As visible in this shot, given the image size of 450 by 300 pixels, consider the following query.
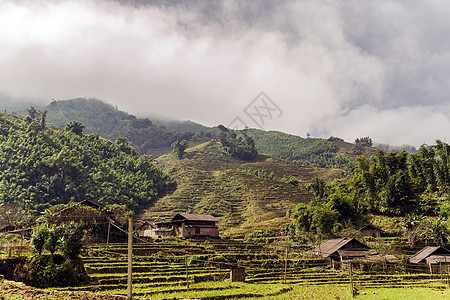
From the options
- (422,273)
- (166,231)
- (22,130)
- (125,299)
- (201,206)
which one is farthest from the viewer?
(22,130)

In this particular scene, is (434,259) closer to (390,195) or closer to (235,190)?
(390,195)

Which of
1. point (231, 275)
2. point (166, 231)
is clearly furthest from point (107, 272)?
point (166, 231)

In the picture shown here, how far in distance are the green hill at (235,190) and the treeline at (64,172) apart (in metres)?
8.45

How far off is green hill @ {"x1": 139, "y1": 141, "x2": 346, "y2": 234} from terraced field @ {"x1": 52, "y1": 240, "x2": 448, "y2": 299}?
32234mm

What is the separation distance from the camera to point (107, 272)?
28.3 m

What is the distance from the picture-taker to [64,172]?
300 feet

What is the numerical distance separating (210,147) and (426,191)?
10841cm

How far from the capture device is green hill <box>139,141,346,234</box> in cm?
8588

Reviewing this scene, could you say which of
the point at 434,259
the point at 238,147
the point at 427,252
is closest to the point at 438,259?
the point at 434,259

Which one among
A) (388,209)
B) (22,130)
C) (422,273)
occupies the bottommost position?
(422,273)

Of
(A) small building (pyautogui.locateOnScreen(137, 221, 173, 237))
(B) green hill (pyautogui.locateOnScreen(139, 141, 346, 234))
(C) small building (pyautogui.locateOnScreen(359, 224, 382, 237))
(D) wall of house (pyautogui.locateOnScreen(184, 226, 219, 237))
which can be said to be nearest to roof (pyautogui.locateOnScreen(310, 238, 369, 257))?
(C) small building (pyautogui.locateOnScreen(359, 224, 382, 237))

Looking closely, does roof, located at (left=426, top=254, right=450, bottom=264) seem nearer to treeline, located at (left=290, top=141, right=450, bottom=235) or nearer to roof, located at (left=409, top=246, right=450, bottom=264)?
roof, located at (left=409, top=246, right=450, bottom=264)

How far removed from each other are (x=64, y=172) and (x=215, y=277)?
73120 millimetres

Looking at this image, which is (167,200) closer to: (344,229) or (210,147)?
(344,229)
